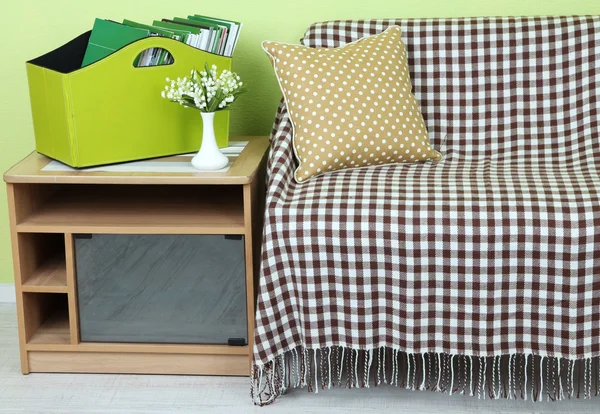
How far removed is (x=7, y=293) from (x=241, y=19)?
1.09 metres

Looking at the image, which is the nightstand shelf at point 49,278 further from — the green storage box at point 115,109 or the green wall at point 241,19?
the green wall at point 241,19

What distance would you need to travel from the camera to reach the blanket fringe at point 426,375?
1970 millimetres

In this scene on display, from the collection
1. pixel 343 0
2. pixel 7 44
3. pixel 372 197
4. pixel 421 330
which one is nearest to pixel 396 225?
pixel 372 197

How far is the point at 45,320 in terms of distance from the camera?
2.28 meters

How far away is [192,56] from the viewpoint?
2172 millimetres

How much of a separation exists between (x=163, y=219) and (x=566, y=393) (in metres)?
1.02

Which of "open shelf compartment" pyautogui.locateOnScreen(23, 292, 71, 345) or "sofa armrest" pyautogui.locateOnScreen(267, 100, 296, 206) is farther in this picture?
"open shelf compartment" pyautogui.locateOnScreen(23, 292, 71, 345)

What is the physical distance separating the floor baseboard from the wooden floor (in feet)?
1.85

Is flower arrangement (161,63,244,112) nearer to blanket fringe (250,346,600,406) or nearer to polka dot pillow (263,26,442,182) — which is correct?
polka dot pillow (263,26,442,182)

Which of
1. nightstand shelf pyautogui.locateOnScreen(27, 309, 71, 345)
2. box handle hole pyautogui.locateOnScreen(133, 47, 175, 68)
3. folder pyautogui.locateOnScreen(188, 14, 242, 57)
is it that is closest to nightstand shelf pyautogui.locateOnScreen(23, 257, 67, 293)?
nightstand shelf pyautogui.locateOnScreen(27, 309, 71, 345)

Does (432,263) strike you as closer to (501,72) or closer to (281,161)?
(281,161)

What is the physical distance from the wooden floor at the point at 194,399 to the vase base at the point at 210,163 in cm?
51

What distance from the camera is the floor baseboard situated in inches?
→ 105

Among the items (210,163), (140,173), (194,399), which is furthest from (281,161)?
(194,399)
